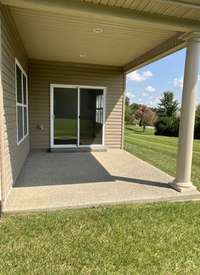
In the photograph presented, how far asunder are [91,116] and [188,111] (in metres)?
4.21

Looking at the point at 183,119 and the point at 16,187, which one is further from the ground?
the point at 183,119

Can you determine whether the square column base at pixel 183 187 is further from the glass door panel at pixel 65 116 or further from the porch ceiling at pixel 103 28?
the glass door panel at pixel 65 116

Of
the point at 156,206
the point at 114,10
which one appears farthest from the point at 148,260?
the point at 114,10

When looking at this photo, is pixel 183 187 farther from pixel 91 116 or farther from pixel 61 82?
pixel 61 82

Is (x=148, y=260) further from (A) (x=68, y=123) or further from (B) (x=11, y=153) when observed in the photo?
(A) (x=68, y=123)

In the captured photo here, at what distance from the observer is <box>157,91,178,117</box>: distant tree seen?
2996 centimetres

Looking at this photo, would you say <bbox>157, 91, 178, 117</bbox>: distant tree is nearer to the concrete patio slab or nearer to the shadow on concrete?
the shadow on concrete

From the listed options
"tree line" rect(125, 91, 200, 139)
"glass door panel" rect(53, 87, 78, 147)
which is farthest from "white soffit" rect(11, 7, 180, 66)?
"tree line" rect(125, 91, 200, 139)

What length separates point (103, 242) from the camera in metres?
2.38

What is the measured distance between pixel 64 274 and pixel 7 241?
2.65 feet

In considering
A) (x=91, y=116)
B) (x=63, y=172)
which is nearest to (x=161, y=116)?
(x=91, y=116)

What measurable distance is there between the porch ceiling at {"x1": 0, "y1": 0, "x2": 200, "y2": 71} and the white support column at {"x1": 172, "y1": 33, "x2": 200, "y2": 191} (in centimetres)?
32

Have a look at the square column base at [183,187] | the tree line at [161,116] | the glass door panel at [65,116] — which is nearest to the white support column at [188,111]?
the square column base at [183,187]

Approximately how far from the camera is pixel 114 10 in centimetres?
311
